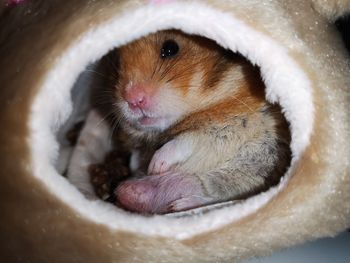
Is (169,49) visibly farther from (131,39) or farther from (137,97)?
(131,39)

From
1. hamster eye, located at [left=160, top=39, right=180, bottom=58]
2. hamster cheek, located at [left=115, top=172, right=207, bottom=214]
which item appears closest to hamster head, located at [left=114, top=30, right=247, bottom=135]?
hamster eye, located at [left=160, top=39, right=180, bottom=58]

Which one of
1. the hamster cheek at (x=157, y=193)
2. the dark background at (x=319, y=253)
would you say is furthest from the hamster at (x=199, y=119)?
the dark background at (x=319, y=253)

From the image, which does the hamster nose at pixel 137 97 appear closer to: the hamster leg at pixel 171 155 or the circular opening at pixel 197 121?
the circular opening at pixel 197 121

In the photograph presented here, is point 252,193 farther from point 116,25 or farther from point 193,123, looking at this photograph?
point 116,25

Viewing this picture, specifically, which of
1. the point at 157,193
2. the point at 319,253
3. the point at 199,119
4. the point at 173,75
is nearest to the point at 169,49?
the point at 173,75

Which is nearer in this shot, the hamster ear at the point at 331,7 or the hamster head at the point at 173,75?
the hamster ear at the point at 331,7

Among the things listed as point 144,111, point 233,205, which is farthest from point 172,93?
point 233,205

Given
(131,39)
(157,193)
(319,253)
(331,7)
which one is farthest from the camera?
(319,253)
